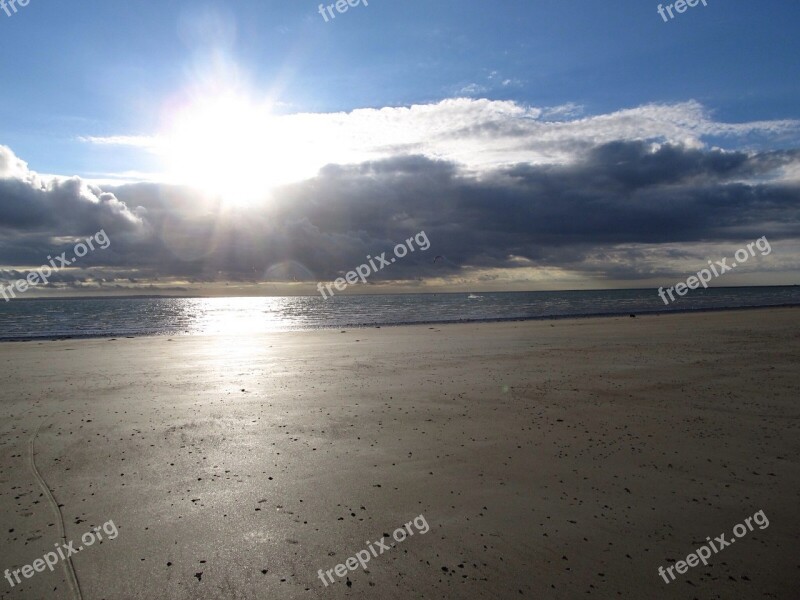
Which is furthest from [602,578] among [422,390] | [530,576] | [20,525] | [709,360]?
[709,360]

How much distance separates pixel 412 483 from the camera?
24.3 ft

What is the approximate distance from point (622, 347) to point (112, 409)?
2031 cm

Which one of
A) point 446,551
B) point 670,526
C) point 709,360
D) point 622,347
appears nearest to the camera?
point 446,551

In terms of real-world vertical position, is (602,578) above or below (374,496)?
below

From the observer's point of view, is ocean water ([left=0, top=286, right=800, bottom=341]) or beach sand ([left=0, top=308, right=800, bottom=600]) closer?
beach sand ([left=0, top=308, right=800, bottom=600])

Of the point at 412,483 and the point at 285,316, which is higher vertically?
the point at 285,316

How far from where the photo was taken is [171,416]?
11.3m

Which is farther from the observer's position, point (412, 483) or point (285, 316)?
point (285, 316)

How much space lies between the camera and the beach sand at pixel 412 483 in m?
5.25

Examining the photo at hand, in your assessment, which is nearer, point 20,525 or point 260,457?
point 20,525

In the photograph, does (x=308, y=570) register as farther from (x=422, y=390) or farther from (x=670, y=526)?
(x=422, y=390)

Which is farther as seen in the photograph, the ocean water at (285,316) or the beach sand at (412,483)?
the ocean water at (285,316)

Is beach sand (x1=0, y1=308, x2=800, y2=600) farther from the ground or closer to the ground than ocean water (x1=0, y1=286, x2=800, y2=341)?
closer to the ground

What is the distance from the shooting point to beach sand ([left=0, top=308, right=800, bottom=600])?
5246 millimetres
